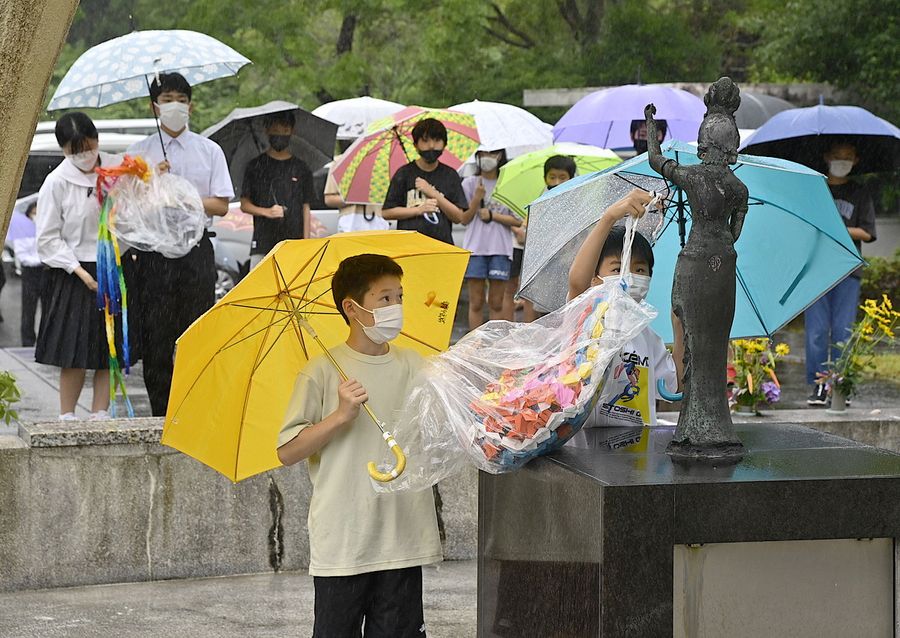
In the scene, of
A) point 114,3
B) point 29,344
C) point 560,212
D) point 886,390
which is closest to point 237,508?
point 560,212

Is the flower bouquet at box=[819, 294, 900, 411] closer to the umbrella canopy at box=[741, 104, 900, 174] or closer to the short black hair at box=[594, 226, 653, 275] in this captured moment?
the umbrella canopy at box=[741, 104, 900, 174]

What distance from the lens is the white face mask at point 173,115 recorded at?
792 cm

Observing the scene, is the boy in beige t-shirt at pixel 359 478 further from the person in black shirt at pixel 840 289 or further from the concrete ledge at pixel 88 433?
the person in black shirt at pixel 840 289

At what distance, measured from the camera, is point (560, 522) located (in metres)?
3.79

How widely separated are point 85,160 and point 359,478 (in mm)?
3969

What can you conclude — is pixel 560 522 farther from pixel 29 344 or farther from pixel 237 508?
pixel 29 344

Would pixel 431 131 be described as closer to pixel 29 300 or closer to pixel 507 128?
pixel 507 128

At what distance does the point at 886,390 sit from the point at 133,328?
669 centimetres

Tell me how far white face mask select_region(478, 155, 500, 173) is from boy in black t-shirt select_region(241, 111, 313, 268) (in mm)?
2411

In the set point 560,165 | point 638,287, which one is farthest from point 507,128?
point 638,287

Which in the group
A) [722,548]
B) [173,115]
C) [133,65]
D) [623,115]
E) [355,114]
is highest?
[355,114]

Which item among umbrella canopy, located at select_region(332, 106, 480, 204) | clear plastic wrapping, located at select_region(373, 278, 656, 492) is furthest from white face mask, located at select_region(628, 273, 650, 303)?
umbrella canopy, located at select_region(332, 106, 480, 204)

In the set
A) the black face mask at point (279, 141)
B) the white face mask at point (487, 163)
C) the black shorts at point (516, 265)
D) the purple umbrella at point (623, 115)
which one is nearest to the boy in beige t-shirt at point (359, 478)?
the black face mask at point (279, 141)

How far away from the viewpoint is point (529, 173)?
10695 mm
